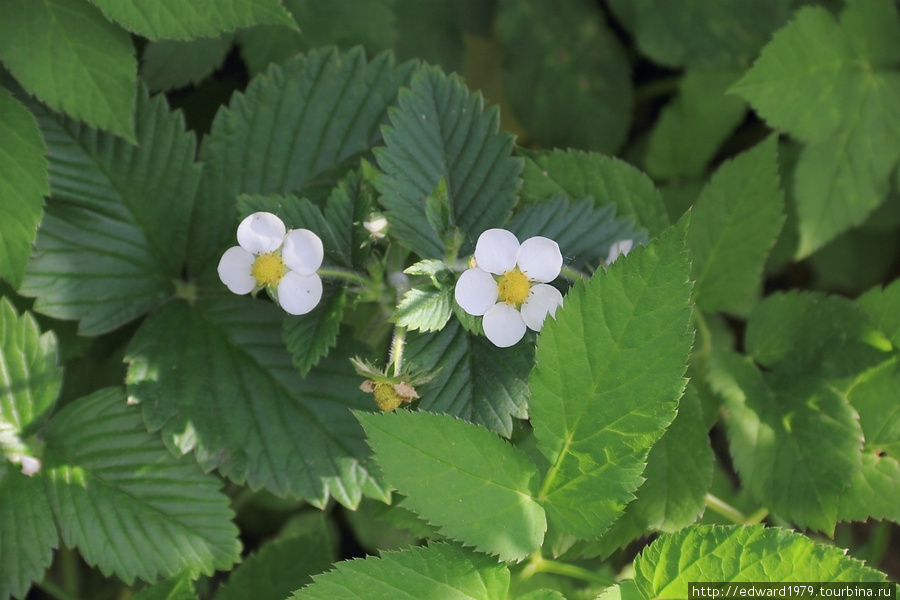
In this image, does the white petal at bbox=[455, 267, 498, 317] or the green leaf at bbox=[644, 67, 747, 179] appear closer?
the white petal at bbox=[455, 267, 498, 317]

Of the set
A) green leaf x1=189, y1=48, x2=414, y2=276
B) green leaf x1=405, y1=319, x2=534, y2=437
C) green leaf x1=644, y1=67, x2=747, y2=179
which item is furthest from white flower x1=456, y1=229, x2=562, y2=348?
green leaf x1=644, y1=67, x2=747, y2=179

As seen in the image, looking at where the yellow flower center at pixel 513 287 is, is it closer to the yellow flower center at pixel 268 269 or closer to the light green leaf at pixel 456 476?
the light green leaf at pixel 456 476

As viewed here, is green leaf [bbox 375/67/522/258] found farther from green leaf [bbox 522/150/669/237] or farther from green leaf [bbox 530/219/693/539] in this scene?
green leaf [bbox 530/219/693/539]

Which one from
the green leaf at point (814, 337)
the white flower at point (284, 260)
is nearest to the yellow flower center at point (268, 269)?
the white flower at point (284, 260)

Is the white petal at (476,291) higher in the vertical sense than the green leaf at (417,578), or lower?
higher

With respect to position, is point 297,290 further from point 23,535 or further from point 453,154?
point 23,535

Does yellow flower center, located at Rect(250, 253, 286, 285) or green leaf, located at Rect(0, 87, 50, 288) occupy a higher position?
green leaf, located at Rect(0, 87, 50, 288)
